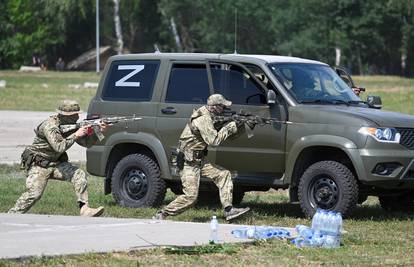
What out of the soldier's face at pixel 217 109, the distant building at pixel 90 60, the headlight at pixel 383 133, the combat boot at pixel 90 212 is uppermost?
the soldier's face at pixel 217 109

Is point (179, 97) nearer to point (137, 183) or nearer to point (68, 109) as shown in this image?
point (137, 183)

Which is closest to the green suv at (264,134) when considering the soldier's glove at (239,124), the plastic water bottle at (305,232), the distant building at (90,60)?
the soldier's glove at (239,124)

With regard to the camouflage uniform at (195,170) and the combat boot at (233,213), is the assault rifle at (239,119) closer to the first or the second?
the camouflage uniform at (195,170)

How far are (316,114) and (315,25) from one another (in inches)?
3065

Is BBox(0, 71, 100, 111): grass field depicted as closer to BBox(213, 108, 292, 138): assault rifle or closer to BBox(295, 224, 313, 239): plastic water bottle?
BBox(213, 108, 292, 138): assault rifle

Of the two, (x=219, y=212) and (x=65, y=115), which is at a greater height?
(x=65, y=115)

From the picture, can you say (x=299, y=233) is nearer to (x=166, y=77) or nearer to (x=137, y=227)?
(x=137, y=227)

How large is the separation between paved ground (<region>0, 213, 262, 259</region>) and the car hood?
1898 mm

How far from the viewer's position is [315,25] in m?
88.8

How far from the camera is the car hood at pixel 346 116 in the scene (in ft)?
38.2

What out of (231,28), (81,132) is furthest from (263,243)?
(231,28)

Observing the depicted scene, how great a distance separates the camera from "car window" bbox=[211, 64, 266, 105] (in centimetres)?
1241

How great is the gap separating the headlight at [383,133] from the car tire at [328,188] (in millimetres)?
504

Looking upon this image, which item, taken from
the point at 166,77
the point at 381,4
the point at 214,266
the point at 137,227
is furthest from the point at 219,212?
the point at 381,4
